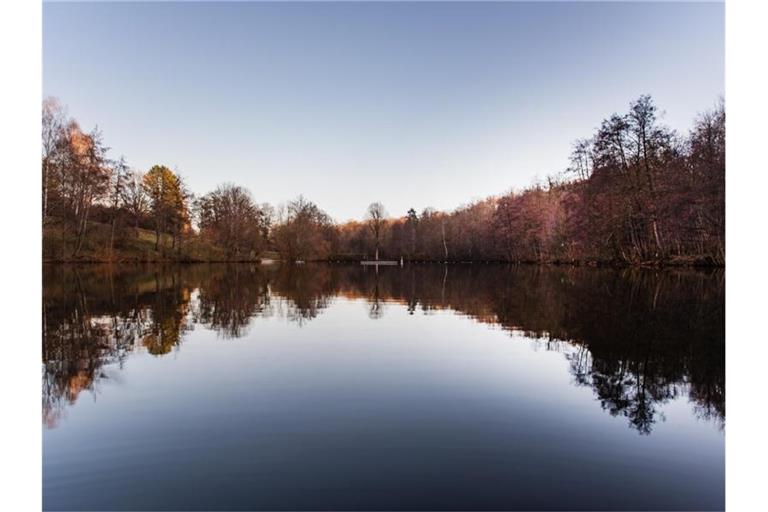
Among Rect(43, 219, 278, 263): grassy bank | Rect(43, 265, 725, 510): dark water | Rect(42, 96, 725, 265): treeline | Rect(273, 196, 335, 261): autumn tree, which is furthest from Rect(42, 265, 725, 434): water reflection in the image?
Rect(273, 196, 335, 261): autumn tree

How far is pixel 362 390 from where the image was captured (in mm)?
8578

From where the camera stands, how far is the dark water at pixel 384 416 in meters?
5.05

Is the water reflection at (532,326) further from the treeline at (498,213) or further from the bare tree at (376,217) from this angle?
the bare tree at (376,217)

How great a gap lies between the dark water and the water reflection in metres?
0.09

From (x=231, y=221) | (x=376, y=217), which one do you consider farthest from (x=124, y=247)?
(x=376, y=217)

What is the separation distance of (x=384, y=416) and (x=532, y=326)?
31.9ft

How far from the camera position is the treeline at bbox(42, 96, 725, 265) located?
42.6 m

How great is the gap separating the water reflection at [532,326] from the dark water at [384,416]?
9 centimetres

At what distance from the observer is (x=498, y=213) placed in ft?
285

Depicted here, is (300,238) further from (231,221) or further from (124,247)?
(124,247)

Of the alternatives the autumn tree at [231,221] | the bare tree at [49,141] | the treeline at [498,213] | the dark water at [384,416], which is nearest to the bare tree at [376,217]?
the treeline at [498,213]
